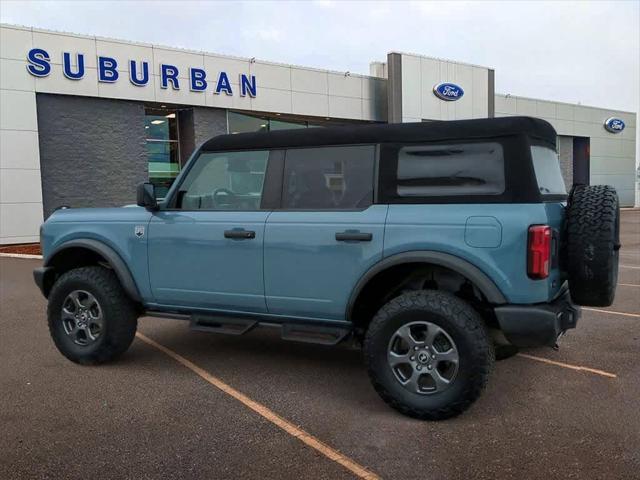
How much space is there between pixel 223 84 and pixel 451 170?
18.0m

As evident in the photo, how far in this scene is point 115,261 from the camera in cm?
509

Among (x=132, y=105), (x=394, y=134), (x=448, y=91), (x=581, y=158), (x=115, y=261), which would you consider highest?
(x=448, y=91)

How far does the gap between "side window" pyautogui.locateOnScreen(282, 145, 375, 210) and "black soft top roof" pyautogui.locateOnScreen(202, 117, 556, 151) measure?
0.07 m

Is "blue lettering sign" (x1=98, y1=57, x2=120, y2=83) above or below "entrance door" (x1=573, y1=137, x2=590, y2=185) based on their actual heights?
above

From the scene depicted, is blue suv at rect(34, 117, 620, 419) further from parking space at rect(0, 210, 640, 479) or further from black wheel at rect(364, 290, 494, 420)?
parking space at rect(0, 210, 640, 479)

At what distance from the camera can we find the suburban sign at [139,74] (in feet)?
56.0

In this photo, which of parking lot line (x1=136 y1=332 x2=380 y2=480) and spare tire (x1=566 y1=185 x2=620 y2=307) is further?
spare tire (x1=566 y1=185 x2=620 y2=307)

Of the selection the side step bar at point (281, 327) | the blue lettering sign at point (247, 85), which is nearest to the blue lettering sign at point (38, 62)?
→ the blue lettering sign at point (247, 85)

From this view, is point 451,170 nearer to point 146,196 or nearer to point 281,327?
point 281,327

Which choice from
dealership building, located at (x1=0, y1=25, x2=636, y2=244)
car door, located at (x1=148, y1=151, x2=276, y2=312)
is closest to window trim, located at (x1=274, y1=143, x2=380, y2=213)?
car door, located at (x1=148, y1=151, x2=276, y2=312)

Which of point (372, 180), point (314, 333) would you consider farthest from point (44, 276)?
point (372, 180)

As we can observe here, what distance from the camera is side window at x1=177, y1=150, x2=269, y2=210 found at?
15.3ft

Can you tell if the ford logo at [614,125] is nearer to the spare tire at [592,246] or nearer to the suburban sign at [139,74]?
the suburban sign at [139,74]

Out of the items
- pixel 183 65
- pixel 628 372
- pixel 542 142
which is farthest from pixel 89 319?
pixel 183 65
